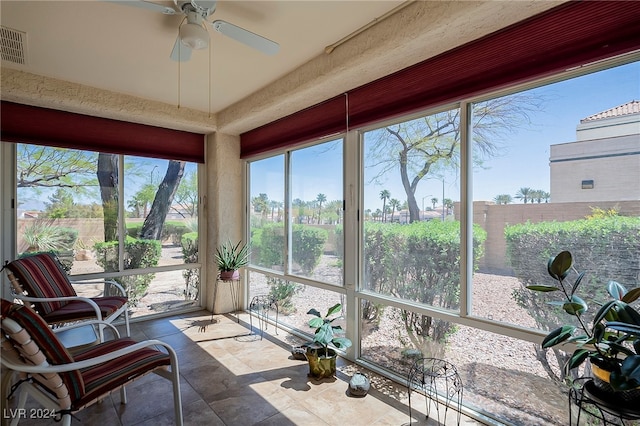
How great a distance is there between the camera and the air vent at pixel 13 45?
2203 millimetres

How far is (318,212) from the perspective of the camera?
329cm

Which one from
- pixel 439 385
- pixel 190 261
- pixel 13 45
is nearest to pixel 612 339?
pixel 439 385

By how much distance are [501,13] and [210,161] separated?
362 cm

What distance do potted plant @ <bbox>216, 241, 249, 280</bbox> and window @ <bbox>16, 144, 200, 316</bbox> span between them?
537 millimetres

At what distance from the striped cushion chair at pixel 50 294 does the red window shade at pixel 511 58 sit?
274 centimetres

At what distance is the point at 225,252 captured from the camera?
4.07m

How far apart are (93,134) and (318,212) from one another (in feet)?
8.92

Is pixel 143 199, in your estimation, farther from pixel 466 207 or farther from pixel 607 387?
pixel 607 387

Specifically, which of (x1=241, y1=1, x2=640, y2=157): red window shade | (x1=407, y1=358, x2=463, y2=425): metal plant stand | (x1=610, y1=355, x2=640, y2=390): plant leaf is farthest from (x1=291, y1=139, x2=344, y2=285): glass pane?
(x1=610, y1=355, x2=640, y2=390): plant leaf

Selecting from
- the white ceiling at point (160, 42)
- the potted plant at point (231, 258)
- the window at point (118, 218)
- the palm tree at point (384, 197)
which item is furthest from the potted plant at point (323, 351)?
the window at point (118, 218)

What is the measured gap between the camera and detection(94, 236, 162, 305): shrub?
144 inches

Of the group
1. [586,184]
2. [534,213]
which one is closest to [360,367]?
[534,213]

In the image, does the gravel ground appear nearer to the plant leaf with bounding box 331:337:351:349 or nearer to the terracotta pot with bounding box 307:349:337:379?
the plant leaf with bounding box 331:337:351:349

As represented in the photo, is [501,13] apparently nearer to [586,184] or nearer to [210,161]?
[586,184]
